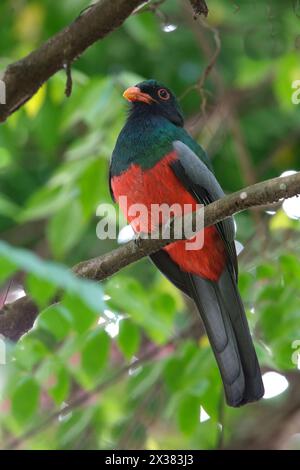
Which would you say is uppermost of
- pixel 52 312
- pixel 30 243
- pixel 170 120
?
pixel 30 243

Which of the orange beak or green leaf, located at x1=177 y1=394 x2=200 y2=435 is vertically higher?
the orange beak

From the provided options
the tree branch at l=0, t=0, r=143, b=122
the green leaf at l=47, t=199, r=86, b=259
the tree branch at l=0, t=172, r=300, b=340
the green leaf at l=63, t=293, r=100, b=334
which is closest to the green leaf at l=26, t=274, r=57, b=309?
the green leaf at l=63, t=293, r=100, b=334

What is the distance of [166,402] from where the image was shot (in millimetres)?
5699

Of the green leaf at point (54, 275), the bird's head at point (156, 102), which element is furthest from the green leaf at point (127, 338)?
the bird's head at point (156, 102)

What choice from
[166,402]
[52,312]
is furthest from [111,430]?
[52,312]

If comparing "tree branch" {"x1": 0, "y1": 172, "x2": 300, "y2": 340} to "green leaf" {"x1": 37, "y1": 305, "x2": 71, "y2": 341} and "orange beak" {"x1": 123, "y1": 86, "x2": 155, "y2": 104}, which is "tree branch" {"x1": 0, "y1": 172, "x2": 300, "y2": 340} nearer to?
"green leaf" {"x1": 37, "y1": 305, "x2": 71, "y2": 341}

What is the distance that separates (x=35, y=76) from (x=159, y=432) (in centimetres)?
367

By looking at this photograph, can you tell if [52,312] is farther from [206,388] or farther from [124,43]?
[124,43]

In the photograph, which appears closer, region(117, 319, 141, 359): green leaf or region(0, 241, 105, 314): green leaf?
region(0, 241, 105, 314): green leaf

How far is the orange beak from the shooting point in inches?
199

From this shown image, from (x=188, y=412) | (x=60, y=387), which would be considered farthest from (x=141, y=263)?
(x=60, y=387)

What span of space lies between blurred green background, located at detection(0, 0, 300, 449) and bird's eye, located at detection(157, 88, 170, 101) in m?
0.22

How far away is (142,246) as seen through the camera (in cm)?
370

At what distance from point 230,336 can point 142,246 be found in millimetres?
1095
